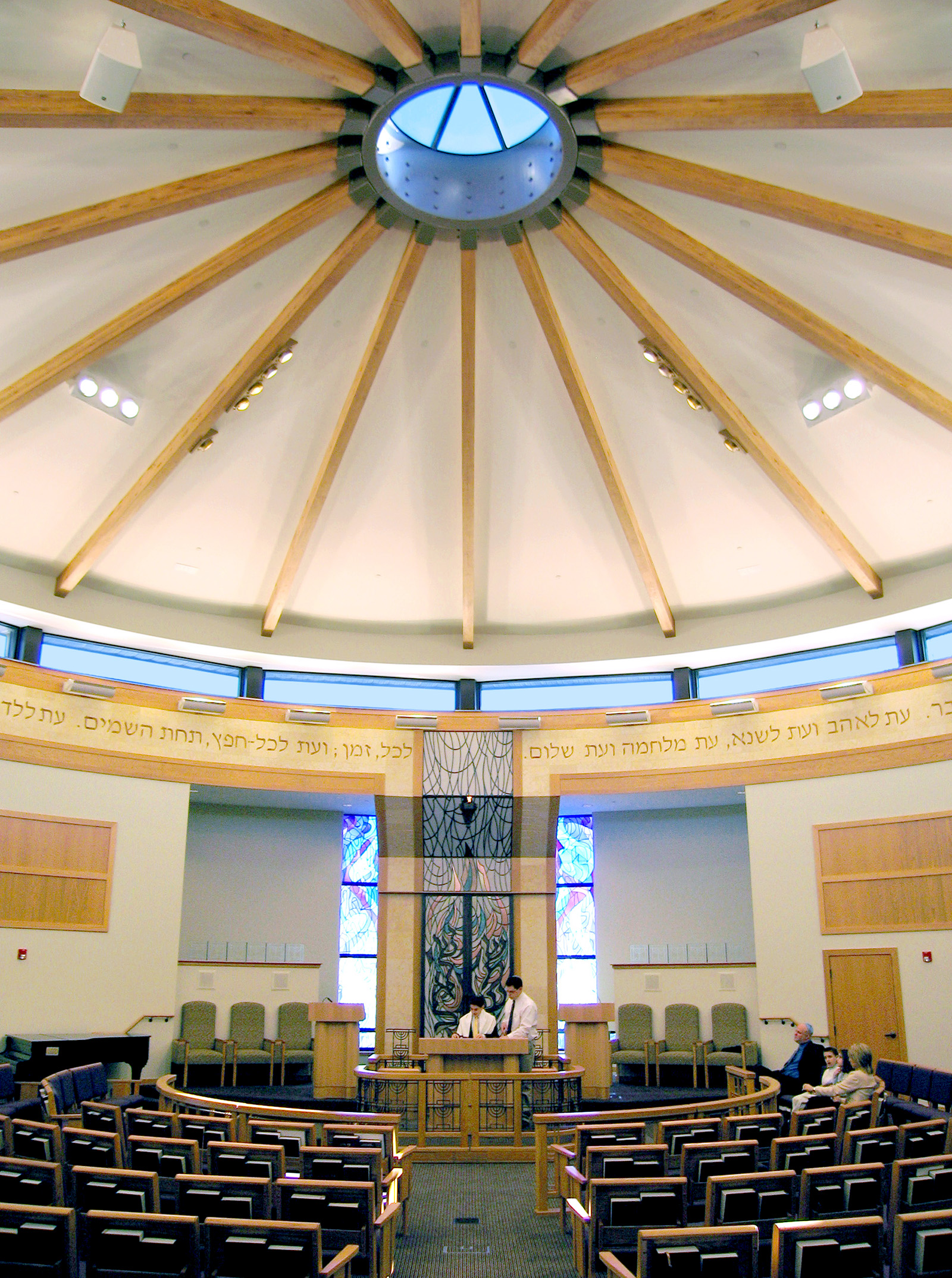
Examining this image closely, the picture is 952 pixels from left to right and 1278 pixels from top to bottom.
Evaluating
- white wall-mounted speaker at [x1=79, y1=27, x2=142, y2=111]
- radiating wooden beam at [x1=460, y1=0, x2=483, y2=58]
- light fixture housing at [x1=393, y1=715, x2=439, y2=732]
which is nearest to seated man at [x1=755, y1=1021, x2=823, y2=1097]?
light fixture housing at [x1=393, y1=715, x2=439, y2=732]

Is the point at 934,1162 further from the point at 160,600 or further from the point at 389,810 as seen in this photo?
the point at 160,600

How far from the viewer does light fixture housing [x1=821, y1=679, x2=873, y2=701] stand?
11.7m

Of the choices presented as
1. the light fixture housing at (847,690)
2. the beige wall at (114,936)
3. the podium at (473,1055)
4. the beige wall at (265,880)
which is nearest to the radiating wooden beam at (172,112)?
the beige wall at (114,936)

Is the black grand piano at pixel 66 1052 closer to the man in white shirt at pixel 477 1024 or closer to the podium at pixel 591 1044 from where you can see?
the man in white shirt at pixel 477 1024

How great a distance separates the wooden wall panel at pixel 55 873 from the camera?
10.9 meters

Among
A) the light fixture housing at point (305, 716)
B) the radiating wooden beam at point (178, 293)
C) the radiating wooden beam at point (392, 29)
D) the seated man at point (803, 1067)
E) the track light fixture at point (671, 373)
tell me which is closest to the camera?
the radiating wooden beam at point (392, 29)

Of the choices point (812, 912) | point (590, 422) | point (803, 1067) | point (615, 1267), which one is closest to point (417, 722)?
point (590, 422)

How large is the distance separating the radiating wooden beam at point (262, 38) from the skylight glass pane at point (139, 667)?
7442 millimetres

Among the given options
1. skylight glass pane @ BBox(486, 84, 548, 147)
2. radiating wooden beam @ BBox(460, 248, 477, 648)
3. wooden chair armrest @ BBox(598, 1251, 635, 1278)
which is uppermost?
skylight glass pane @ BBox(486, 84, 548, 147)

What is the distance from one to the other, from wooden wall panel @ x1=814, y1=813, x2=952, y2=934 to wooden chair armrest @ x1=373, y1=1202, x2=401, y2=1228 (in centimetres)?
733

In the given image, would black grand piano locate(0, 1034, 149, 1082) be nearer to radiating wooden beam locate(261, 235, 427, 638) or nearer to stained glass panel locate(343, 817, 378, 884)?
stained glass panel locate(343, 817, 378, 884)

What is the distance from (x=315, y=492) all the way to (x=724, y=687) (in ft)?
19.4

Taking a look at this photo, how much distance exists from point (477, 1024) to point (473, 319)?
21.8 ft

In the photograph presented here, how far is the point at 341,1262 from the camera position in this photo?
13.5 ft
